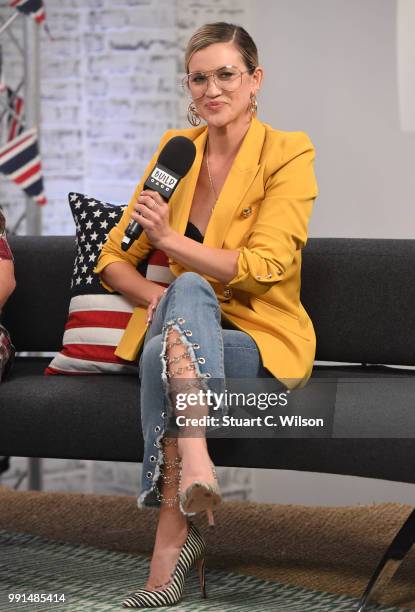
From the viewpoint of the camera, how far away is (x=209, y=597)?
215 cm

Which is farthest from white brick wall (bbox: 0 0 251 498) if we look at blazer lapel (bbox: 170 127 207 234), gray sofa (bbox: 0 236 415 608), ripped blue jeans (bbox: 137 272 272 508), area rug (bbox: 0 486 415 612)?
ripped blue jeans (bbox: 137 272 272 508)

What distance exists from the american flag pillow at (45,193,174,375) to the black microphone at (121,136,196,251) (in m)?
0.38

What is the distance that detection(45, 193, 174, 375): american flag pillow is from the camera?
2520 millimetres

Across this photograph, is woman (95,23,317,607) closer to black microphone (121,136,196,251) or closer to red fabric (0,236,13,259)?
black microphone (121,136,196,251)

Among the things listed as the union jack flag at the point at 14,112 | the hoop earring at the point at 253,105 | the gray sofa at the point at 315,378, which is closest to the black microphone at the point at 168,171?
the hoop earring at the point at 253,105

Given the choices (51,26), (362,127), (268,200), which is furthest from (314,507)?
(51,26)

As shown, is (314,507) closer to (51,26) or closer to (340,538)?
(340,538)

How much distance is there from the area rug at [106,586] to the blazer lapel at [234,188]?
757 mm

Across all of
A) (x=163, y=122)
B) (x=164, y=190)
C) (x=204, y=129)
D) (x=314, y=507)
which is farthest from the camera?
(x=163, y=122)

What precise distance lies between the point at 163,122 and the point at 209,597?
8.00 feet

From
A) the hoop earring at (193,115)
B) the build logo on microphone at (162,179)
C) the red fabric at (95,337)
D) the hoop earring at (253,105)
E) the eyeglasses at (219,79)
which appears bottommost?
the red fabric at (95,337)

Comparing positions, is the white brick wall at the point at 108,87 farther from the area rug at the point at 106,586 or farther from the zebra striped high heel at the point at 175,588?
the zebra striped high heel at the point at 175,588

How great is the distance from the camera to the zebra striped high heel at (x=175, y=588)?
6.52 feet

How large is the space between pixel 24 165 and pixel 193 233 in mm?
1782
